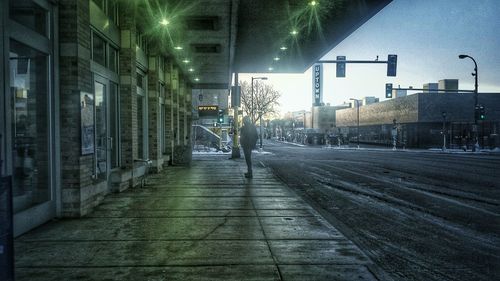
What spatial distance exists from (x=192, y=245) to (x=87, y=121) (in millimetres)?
3552

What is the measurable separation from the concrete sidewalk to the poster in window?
4.14 ft

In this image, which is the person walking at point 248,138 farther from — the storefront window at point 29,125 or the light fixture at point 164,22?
the storefront window at point 29,125

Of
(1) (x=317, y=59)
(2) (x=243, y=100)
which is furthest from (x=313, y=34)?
(2) (x=243, y=100)

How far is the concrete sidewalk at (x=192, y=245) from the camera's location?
15.7 ft

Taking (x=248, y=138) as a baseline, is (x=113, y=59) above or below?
above

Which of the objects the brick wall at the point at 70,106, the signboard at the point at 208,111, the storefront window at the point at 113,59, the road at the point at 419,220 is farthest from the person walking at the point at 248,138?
the signboard at the point at 208,111

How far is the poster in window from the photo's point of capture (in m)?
7.74

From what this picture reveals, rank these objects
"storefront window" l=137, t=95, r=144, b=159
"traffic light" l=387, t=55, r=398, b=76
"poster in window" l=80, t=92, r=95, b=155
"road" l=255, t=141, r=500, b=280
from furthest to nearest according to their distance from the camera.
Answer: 1. "traffic light" l=387, t=55, r=398, b=76
2. "storefront window" l=137, t=95, r=144, b=159
3. "poster in window" l=80, t=92, r=95, b=155
4. "road" l=255, t=141, r=500, b=280

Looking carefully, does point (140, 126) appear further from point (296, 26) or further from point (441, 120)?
point (441, 120)

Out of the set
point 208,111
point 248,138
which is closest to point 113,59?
point 248,138

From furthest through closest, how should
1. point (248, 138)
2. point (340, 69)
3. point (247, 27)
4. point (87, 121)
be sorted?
1. point (340, 69)
2. point (247, 27)
3. point (248, 138)
4. point (87, 121)

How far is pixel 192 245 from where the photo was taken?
19.3 ft

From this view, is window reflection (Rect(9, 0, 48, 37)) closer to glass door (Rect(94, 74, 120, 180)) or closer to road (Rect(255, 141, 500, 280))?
glass door (Rect(94, 74, 120, 180))

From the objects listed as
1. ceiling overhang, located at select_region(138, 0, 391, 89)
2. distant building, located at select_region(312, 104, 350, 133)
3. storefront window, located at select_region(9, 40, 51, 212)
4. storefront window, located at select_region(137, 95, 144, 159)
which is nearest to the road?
storefront window, located at select_region(9, 40, 51, 212)
